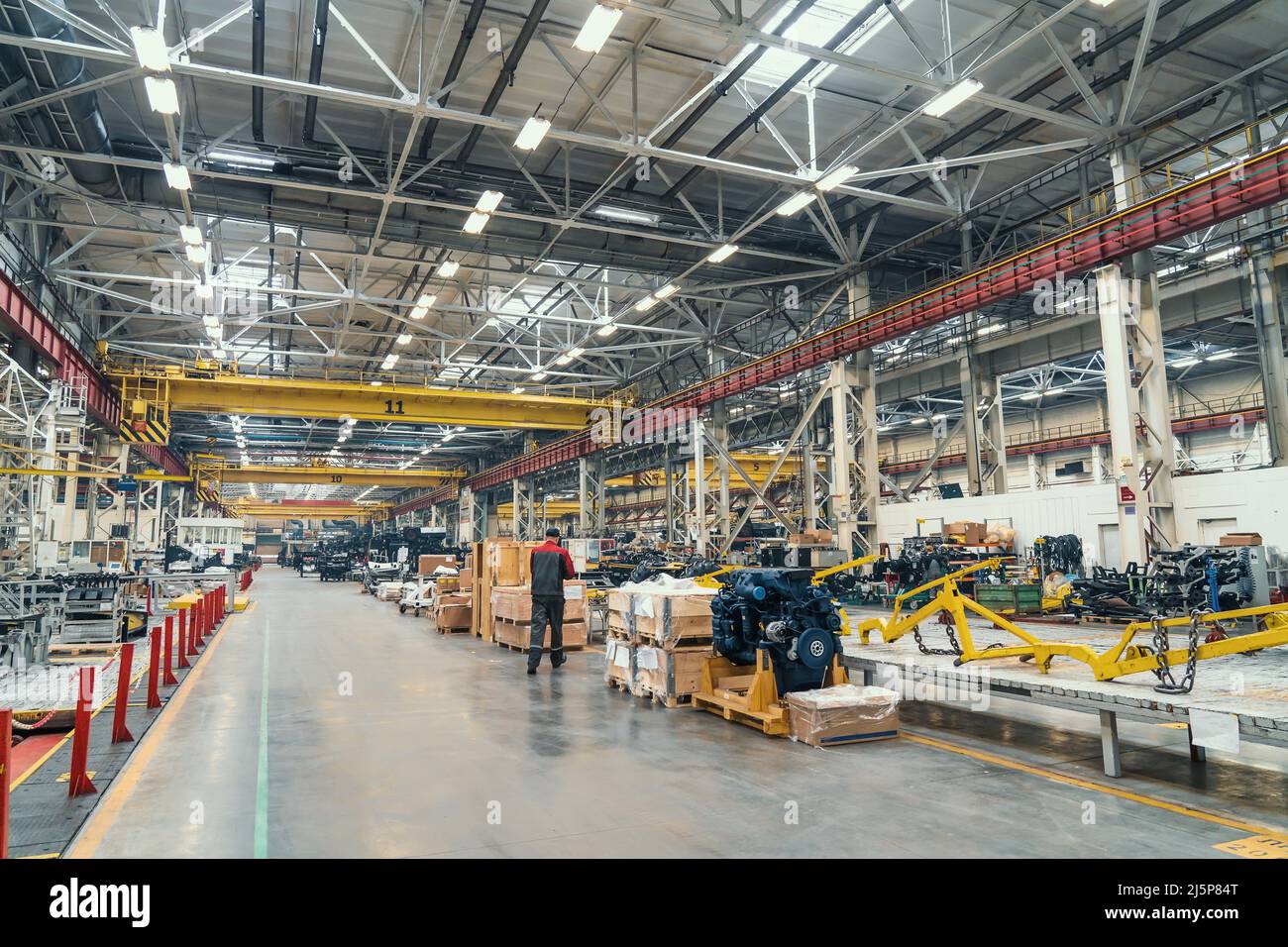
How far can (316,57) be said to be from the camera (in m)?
Result: 9.95

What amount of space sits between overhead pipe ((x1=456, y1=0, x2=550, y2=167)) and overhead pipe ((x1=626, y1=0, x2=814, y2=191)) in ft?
8.75

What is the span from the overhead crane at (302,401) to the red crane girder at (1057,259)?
6316 millimetres

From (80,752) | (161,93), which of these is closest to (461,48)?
(161,93)

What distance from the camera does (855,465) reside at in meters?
14.9

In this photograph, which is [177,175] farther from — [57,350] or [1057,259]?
[1057,259]

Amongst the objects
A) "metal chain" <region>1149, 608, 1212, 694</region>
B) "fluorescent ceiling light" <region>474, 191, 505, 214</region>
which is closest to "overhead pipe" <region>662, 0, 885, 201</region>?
"fluorescent ceiling light" <region>474, 191, 505, 214</region>

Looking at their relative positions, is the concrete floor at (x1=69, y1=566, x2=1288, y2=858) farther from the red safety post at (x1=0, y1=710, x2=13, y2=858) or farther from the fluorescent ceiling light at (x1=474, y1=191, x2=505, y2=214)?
the fluorescent ceiling light at (x1=474, y1=191, x2=505, y2=214)

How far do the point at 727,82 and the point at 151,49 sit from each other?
7.10 metres

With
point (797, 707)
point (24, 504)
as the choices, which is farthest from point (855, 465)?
point (24, 504)

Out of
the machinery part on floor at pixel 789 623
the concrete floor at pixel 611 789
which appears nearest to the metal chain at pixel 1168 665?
the concrete floor at pixel 611 789

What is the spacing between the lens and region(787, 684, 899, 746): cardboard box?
18.4ft

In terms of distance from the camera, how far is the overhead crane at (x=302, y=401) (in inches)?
714

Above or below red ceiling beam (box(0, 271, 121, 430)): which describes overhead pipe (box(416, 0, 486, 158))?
above

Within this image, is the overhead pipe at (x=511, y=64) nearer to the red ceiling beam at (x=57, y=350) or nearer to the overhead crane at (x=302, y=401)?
the red ceiling beam at (x=57, y=350)
